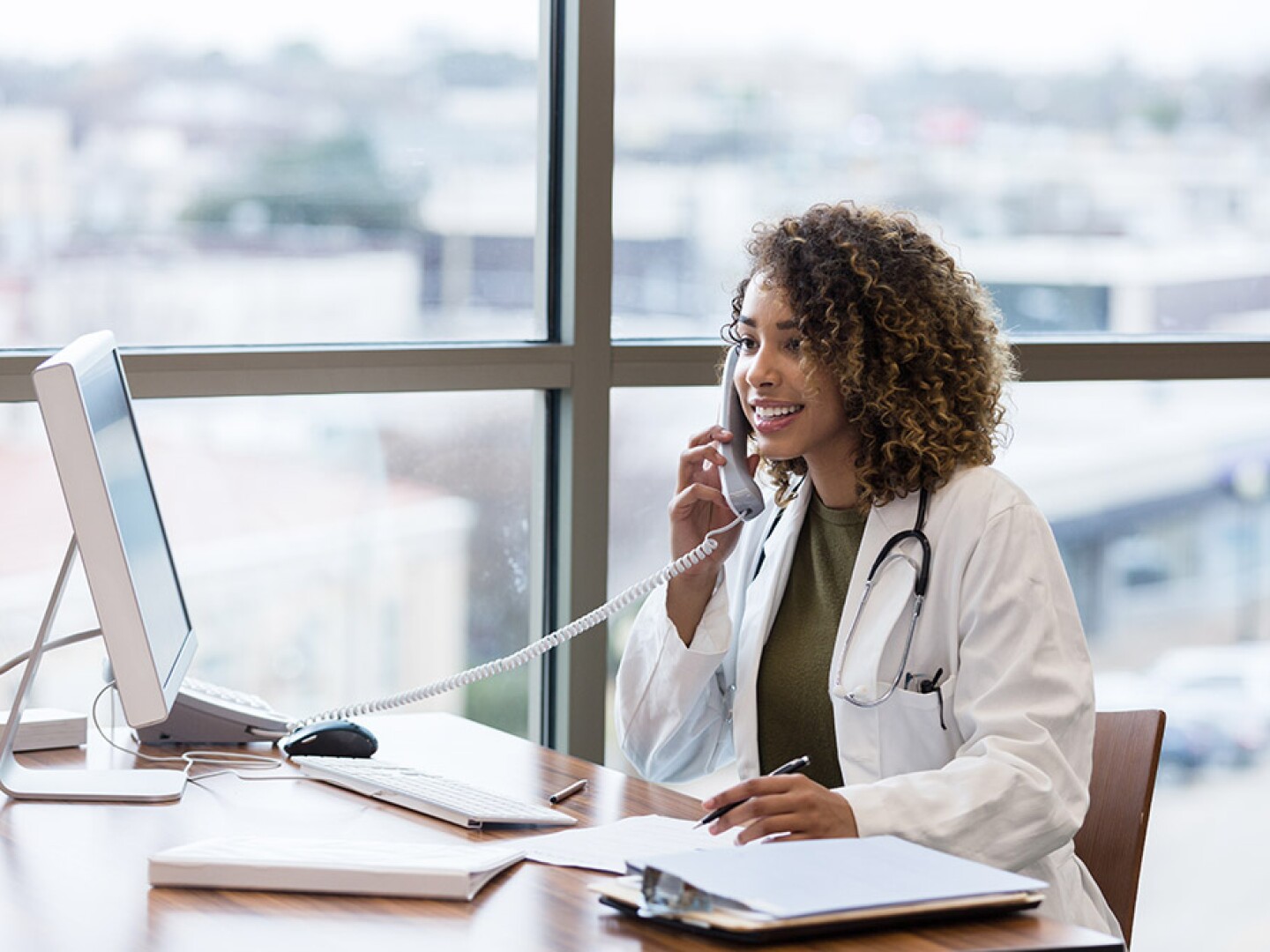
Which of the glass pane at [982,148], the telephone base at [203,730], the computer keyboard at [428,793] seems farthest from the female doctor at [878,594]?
the glass pane at [982,148]

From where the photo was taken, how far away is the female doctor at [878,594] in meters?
1.92

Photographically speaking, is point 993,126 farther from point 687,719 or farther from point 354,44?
point 687,719

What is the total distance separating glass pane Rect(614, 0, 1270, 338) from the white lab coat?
83cm

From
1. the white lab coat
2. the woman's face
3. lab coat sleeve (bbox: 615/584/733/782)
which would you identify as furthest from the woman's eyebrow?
lab coat sleeve (bbox: 615/584/733/782)

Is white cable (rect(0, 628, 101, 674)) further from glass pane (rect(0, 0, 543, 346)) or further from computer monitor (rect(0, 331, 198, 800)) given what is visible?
glass pane (rect(0, 0, 543, 346))

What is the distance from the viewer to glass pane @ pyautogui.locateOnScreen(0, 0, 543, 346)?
2.57 metres

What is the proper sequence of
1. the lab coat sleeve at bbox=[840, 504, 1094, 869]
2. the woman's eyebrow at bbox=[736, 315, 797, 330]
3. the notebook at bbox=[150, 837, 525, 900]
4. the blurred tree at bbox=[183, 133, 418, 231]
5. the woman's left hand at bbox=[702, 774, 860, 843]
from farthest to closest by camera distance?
1. the blurred tree at bbox=[183, 133, 418, 231]
2. the woman's eyebrow at bbox=[736, 315, 797, 330]
3. the lab coat sleeve at bbox=[840, 504, 1094, 869]
4. the woman's left hand at bbox=[702, 774, 860, 843]
5. the notebook at bbox=[150, 837, 525, 900]

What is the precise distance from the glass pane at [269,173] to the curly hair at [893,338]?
2.53 feet

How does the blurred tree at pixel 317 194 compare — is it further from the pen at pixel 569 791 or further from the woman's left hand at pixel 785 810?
the woman's left hand at pixel 785 810

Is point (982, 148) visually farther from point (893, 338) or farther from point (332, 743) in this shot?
point (332, 743)

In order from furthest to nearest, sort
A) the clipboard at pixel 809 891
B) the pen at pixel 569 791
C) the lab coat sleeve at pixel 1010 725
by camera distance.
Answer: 1. the pen at pixel 569 791
2. the lab coat sleeve at pixel 1010 725
3. the clipboard at pixel 809 891

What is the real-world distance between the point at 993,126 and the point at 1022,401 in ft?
1.74

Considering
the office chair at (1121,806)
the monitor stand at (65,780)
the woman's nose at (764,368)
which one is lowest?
the office chair at (1121,806)

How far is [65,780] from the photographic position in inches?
78.4
